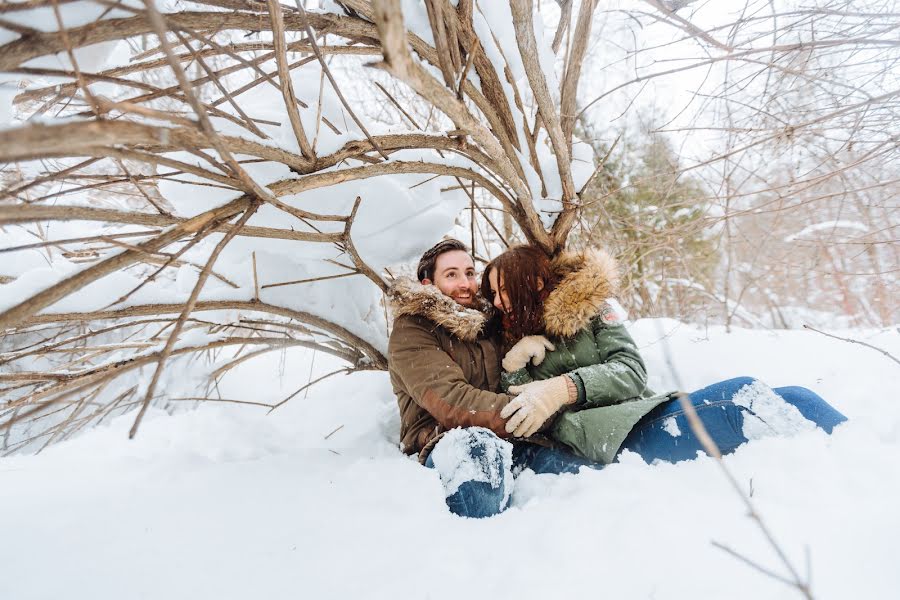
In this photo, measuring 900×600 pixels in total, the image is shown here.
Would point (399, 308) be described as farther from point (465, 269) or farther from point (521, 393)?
point (521, 393)

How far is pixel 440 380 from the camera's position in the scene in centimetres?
174

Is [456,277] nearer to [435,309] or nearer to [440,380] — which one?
[435,309]

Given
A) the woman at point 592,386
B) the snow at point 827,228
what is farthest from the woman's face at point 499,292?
the snow at point 827,228

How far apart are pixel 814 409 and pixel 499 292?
4.09 ft

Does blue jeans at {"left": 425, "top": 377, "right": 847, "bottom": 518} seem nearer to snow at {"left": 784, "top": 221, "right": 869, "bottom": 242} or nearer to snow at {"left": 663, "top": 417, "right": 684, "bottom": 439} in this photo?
snow at {"left": 663, "top": 417, "right": 684, "bottom": 439}

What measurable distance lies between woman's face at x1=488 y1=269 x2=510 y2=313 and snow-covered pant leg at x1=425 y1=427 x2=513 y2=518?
753 mm

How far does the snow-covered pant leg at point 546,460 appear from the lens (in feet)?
5.22

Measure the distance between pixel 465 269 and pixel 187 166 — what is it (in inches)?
56.9

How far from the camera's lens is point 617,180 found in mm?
5547

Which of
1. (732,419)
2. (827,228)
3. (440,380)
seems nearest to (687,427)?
(732,419)

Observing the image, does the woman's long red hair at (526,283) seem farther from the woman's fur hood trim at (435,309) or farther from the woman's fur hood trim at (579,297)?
the woman's fur hood trim at (435,309)

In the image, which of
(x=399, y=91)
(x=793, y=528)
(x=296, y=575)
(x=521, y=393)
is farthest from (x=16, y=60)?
(x=399, y=91)

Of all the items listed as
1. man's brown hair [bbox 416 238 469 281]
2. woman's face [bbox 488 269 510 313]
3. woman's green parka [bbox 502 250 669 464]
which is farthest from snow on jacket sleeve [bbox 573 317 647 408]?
man's brown hair [bbox 416 238 469 281]

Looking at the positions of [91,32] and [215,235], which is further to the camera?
[215,235]
